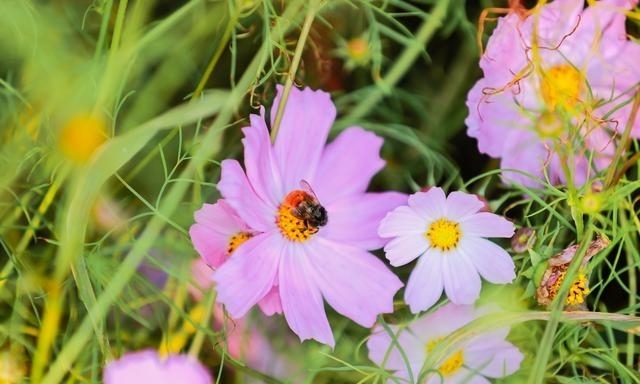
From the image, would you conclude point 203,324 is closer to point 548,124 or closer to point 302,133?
point 302,133

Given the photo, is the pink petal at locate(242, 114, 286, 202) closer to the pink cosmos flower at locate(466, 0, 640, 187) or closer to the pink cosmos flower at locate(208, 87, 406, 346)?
the pink cosmos flower at locate(208, 87, 406, 346)

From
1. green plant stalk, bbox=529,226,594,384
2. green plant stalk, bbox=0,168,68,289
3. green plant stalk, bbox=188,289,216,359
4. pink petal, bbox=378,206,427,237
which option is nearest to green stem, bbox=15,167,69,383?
green plant stalk, bbox=0,168,68,289

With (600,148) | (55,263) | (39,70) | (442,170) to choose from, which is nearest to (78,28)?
(39,70)

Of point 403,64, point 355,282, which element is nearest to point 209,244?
point 355,282

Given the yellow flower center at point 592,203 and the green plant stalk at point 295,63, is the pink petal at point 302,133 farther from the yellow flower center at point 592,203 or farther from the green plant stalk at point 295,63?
the yellow flower center at point 592,203

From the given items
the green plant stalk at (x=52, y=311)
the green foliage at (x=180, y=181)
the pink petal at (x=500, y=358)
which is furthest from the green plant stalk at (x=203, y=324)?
the pink petal at (x=500, y=358)

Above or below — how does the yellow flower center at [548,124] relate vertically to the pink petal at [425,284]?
above

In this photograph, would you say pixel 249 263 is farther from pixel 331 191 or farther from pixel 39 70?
pixel 39 70
